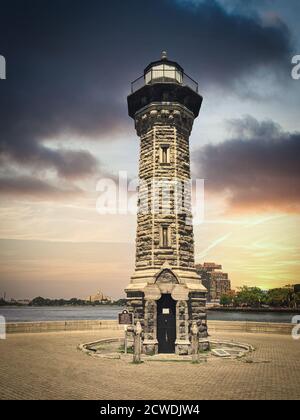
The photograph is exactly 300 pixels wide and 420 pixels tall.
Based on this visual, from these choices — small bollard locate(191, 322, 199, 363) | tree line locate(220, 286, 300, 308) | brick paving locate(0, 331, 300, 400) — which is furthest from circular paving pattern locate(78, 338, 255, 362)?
tree line locate(220, 286, 300, 308)

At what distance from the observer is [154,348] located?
16.3m

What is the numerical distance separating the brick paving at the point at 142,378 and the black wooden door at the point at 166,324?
2.86 m

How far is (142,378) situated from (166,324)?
5.88 meters

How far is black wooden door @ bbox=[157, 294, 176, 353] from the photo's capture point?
1702 centimetres

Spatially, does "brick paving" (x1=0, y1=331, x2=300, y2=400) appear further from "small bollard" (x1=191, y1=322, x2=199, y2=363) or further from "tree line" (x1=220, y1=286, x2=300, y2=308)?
"tree line" (x1=220, y1=286, x2=300, y2=308)

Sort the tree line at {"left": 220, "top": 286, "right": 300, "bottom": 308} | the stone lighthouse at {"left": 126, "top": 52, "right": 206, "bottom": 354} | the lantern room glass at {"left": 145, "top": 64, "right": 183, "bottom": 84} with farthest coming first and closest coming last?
the tree line at {"left": 220, "top": 286, "right": 300, "bottom": 308} < the lantern room glass at {"left": 145, "top": 64, "right": 183, "bottom": 84} < the stone lighthouse at {"left": 126, "top": 52, "right": 206, "bottom": 354}

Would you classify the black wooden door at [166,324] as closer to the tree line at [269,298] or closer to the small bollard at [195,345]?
the small bollard at [195,345]

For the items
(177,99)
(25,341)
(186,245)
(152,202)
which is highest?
(177,99)

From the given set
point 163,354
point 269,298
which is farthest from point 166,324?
point 269,298

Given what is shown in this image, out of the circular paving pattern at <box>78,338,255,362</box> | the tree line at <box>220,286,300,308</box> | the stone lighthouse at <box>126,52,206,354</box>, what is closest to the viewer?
the circular paving pattern at <box>78,338,255,362</box>
